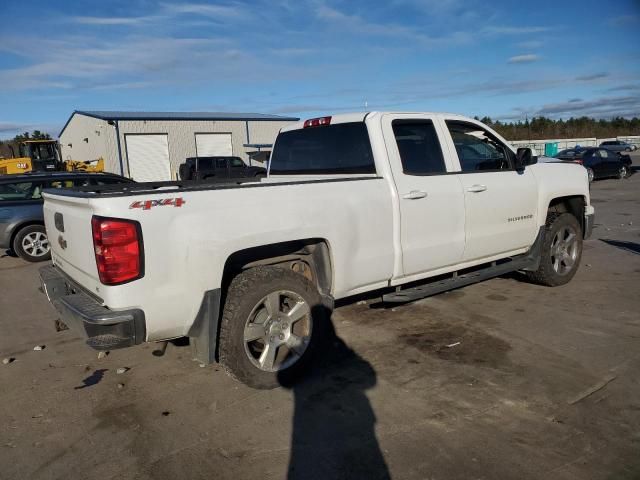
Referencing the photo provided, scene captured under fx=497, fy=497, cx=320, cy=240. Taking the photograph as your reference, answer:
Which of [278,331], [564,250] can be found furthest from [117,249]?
[564,250]

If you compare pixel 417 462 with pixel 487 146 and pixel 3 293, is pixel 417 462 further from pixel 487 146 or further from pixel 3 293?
pixel 3 293

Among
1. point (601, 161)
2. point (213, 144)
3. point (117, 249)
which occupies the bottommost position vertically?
point (601, 161)

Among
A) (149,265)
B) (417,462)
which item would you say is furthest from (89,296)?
(417,462)

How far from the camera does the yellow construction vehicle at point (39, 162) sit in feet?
79.9

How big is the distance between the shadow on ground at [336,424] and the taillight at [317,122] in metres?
2.28

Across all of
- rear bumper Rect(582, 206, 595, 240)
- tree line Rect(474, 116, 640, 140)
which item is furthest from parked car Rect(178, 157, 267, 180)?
tree line Rect(474, 116, 640, 140)

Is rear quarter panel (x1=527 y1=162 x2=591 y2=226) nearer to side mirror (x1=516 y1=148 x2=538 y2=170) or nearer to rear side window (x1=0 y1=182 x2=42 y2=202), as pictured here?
side mirror (x1=516 y1=148 x2=538 y2=170)

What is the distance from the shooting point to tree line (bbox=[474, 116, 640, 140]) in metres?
71.4

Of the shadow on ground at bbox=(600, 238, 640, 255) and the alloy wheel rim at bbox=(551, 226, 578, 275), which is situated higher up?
the alloy wheel rim at bbox=(551, 226, 578, 275)

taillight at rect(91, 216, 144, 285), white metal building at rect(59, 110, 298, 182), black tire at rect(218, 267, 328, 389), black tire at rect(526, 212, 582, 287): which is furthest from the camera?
white metal building at rect(59, 110, 298, 182)

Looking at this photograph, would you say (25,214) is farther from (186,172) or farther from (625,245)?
(186,172)

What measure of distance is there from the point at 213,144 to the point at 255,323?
108 feet

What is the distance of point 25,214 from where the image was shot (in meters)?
9.15

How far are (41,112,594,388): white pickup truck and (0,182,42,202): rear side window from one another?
5.96 metres
